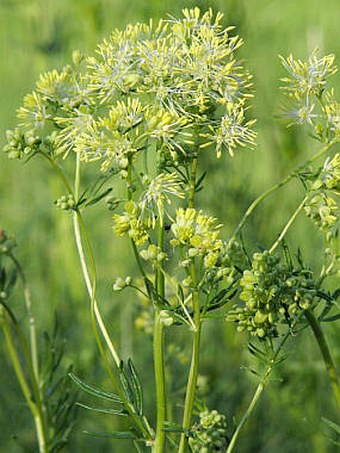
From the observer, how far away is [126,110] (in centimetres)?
151

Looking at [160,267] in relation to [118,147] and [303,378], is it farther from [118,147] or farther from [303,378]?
[303,378]

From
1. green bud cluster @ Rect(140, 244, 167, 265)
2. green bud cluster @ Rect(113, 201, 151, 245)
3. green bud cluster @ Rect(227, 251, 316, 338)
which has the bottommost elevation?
green bud cluster @ Rect(227, 251, 316, 338)

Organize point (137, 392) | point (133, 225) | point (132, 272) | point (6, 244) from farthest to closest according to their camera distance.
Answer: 1. point (132, 272)
2. point (6, 244)
3. point (137, 392)
4. point (133, 225)

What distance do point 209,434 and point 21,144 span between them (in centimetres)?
63

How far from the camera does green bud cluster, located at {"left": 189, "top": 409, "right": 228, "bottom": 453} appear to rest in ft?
5.48

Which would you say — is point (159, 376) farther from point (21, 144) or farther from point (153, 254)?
point (21, 144)

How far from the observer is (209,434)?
1.68 meters

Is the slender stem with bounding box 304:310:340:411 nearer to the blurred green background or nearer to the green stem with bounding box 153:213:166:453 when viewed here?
the green stem with bounding box 153:213:166:453

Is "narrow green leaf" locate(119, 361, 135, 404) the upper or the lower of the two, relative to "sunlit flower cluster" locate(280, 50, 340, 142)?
lower

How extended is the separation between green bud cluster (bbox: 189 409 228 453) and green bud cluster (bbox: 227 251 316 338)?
8.4 inches

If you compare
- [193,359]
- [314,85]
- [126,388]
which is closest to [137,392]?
[126,388]

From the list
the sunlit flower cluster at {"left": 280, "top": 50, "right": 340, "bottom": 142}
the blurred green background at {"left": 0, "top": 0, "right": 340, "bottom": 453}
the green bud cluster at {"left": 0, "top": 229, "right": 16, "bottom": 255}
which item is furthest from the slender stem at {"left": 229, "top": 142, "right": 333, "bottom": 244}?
the blurred green background at {"left": 0, "top": 0, "right": 340, "bottom": 453}

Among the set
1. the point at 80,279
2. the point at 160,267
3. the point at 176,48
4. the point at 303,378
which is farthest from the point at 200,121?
the point at 80,279

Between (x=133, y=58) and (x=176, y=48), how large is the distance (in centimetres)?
9
